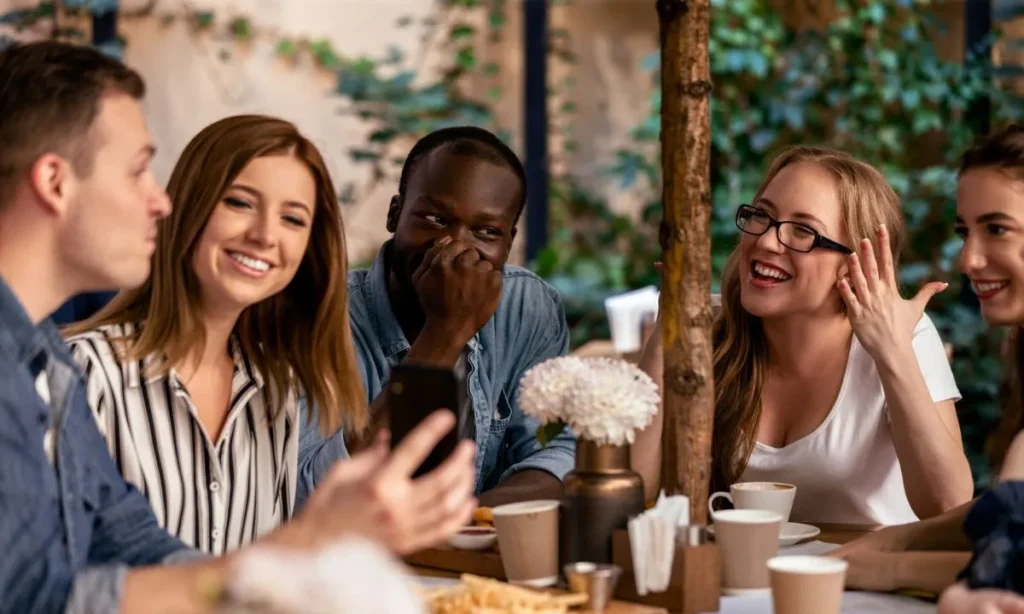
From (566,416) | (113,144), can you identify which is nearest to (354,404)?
(566,416)

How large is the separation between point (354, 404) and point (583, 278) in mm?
3511

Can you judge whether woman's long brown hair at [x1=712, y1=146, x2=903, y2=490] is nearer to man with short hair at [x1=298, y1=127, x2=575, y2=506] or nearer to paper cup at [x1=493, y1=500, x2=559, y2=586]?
man with short hair at [x1=298, y1=127, x2=575, y2=506]

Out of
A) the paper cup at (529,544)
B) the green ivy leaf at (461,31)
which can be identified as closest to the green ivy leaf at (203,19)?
the green ivy leaf at (461,31)

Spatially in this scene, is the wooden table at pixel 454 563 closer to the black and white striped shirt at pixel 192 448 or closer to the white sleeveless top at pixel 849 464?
the black and white striped shirt at pixel 192 448

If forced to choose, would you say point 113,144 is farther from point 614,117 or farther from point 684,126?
point 614,117

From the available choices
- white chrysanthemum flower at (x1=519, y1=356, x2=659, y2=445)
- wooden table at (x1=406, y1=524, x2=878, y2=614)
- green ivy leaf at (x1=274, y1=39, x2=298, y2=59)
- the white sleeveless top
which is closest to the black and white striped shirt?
wooden table at (x1=406, y1=524, x2=878, y2=614)

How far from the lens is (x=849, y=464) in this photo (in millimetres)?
2307

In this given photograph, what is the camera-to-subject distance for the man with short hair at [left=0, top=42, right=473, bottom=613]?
1.22 meters

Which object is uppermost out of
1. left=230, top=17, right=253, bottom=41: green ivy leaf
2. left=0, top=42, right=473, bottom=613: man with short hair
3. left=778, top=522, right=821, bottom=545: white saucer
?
left=230, top=17, right=253, bottom=41: green ivy leaf

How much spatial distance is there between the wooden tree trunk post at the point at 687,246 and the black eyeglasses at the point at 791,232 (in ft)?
2.09

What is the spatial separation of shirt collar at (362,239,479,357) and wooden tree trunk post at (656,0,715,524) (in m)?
0.76

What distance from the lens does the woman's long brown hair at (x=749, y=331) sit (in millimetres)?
2330

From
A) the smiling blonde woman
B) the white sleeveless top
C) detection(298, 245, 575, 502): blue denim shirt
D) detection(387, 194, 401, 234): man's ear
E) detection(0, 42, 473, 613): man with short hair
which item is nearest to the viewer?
detection(0, 42, 473, 613): man with short hair

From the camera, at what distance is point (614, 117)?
19.6 ft
